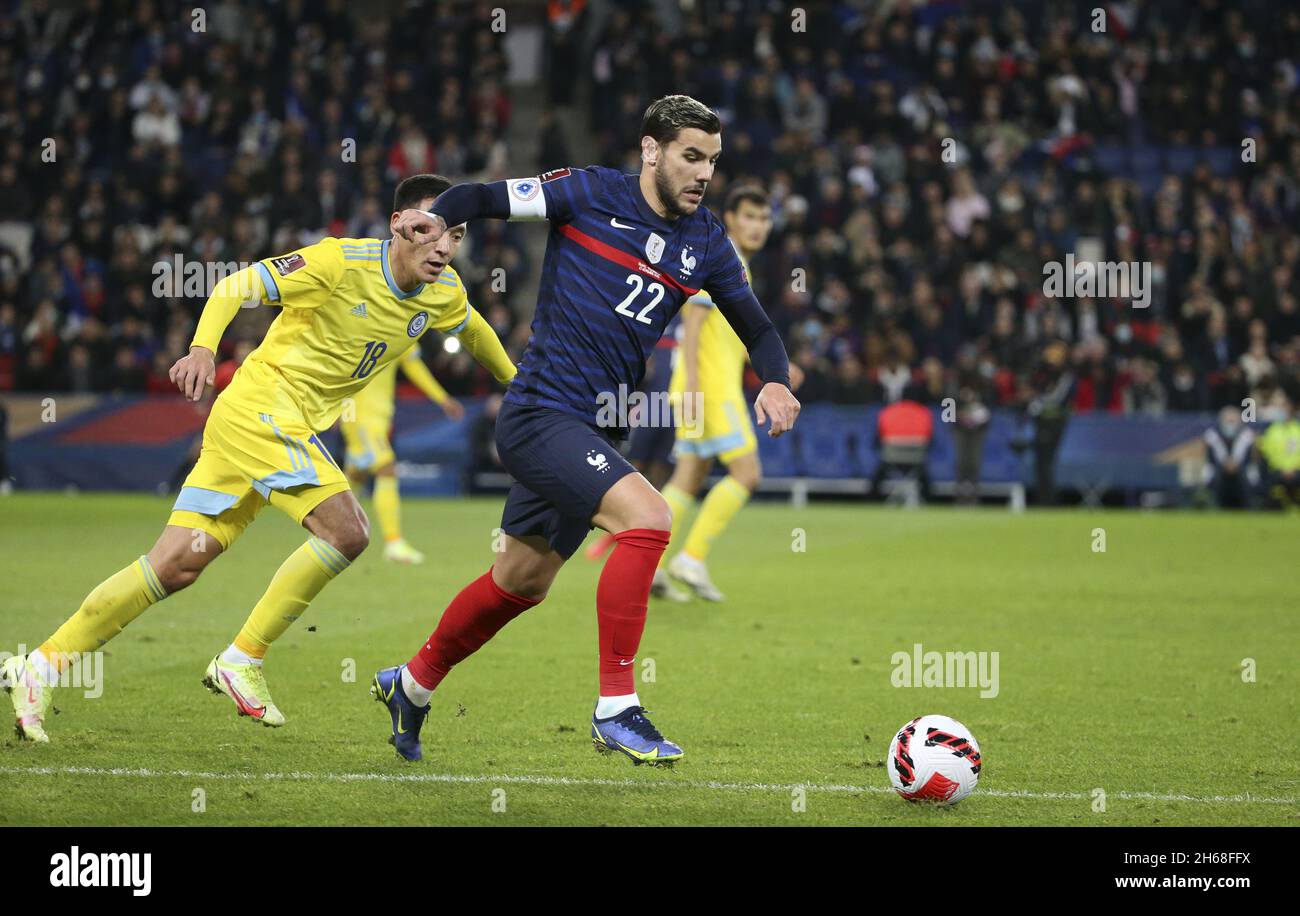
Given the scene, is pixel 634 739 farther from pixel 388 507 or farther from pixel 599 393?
pixel 388 507

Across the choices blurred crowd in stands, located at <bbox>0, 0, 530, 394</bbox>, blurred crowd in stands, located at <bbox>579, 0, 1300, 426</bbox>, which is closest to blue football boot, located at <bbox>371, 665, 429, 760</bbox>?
blurred crowd in stands, located at <bbox>579, 0, 1300, 426</bbox>

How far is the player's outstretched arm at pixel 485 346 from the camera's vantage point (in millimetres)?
6738

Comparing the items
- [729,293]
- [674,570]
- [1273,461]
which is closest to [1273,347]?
[1273,461]

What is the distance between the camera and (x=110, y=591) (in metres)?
6.35

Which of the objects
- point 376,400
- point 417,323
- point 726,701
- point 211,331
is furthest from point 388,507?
point 211,331

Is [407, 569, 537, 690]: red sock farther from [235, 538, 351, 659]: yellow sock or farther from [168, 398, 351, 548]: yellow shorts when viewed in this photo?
[168, 398, 351, 548]: yellow shorts

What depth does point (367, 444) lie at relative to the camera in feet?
44.4

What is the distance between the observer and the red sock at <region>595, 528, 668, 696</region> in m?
5.66

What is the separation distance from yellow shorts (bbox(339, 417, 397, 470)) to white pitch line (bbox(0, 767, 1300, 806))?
7.85 m

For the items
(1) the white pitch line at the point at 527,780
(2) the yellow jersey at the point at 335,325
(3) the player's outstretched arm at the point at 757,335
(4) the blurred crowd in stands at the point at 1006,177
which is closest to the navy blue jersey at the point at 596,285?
(3) the player's outstretched arm at the point at 757,335

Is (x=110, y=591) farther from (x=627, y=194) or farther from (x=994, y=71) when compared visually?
(x=994, y=71)

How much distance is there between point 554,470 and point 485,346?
49.7 inches

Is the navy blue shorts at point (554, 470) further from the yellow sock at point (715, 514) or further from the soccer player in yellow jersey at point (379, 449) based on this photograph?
the soccer player in yellow jersey at point (379, 449)
